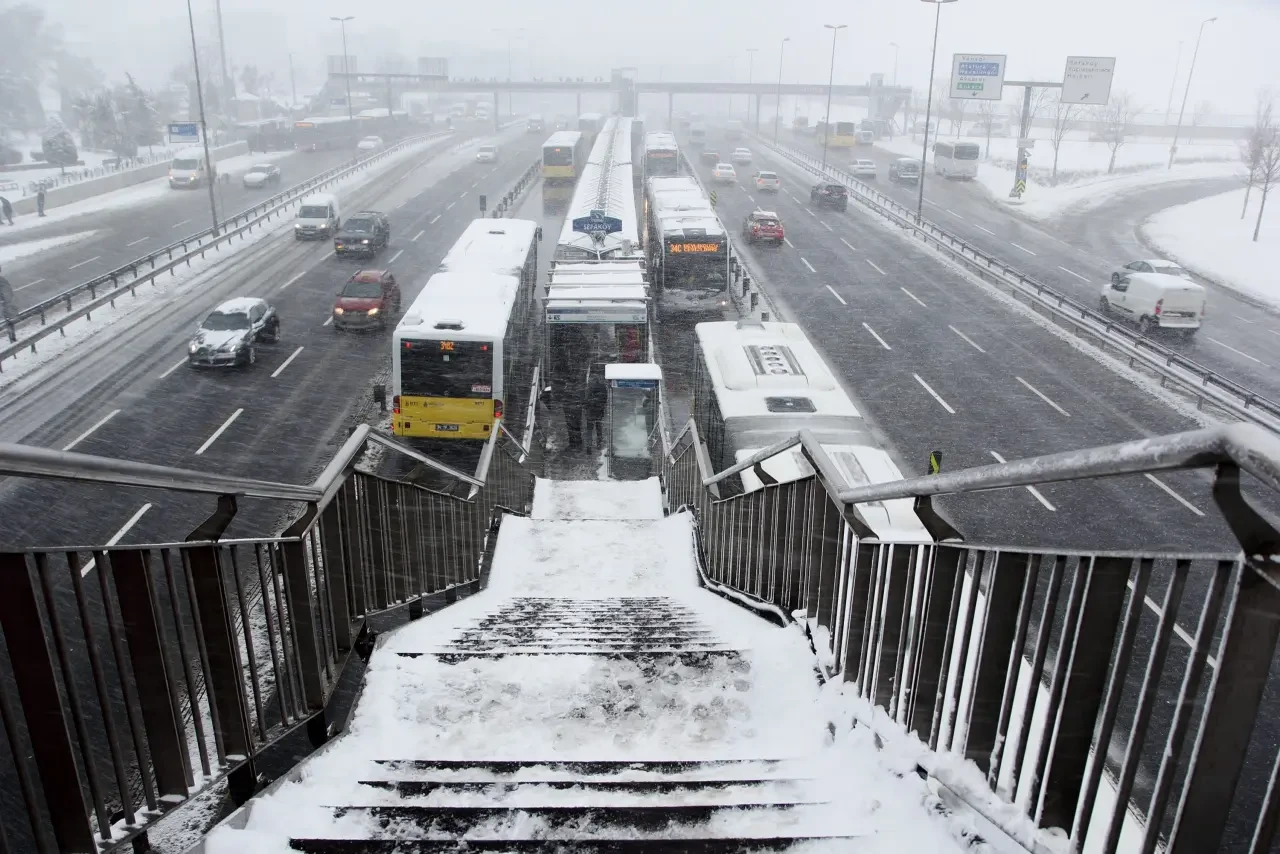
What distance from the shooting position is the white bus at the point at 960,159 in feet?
230

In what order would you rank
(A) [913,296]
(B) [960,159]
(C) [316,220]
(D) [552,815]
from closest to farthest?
1. (D) [552,815]
2. (A) [913,296]
3. (C) [316,220]
4. (B) [960,159]

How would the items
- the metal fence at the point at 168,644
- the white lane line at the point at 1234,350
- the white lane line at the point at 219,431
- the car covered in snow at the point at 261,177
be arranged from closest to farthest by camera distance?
the metal fence at the point at 168,644 → the white lane line at the point at 219,431 → the white lane line at the point at 1234,350 → the car covered in snow at the point at 261,177

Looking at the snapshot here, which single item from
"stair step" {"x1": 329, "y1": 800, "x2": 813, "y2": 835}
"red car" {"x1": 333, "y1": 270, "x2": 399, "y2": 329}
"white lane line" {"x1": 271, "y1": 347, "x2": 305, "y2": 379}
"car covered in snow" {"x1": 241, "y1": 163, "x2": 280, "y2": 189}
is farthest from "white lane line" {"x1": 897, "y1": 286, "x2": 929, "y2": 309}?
"car covered in snow" {"x1": 241, "y1": 163, "x2": 280, "y2": 189}

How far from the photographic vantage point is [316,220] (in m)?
44.5

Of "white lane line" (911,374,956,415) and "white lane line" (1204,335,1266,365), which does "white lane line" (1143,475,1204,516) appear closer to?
"white lane line" (911,374,956,415)

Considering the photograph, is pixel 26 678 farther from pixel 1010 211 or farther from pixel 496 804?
pixel 1010 211

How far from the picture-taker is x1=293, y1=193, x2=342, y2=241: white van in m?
44.4

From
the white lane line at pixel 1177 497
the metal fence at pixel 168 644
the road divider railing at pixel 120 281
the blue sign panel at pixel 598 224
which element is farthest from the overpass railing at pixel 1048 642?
the blue sign panel at pixel 598 224

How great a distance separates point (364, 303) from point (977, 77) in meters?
39.3

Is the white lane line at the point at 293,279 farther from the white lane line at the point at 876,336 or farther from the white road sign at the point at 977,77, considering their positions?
the white road sign at the point at 977,77

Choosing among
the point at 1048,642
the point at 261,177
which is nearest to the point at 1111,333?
the point at 1048,642

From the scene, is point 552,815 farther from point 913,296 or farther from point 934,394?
point 913,296

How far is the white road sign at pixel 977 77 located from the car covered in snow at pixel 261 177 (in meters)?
45.5

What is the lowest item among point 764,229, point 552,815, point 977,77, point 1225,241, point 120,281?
point 120,281
